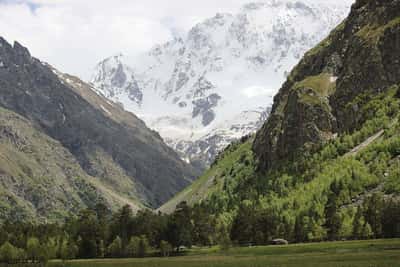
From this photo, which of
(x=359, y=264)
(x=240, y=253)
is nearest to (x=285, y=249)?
(x=240, y=253)

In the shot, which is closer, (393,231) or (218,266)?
(218,266)

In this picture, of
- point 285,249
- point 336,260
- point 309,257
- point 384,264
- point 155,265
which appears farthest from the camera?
point 285,249

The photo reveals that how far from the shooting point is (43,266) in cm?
19388

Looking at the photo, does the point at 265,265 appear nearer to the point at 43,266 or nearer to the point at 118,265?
the point at 118,265

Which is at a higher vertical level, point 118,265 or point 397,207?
point 397,207

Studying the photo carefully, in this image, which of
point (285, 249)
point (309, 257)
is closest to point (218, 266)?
point (309, 257)

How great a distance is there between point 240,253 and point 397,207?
4579 cm

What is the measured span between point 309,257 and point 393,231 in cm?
5100

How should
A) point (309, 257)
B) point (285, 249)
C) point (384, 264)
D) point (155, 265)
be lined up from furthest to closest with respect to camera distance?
point (285, 249)
point (155, 265)
point (309, 257)
point (384, 264)

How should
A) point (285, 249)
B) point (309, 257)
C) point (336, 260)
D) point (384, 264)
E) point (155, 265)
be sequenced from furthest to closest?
1. point (285, 249)
2. point (155, 265)
3. point (309, 257)
4. point (336, 260)
5. point (384, 264)

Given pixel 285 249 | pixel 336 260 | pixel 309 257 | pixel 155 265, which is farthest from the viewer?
pixel 285 249

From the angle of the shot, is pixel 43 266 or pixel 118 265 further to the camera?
pixel 43 266

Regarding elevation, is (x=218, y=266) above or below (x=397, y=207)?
below

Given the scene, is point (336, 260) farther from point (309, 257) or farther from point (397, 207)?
point (397, 207)
